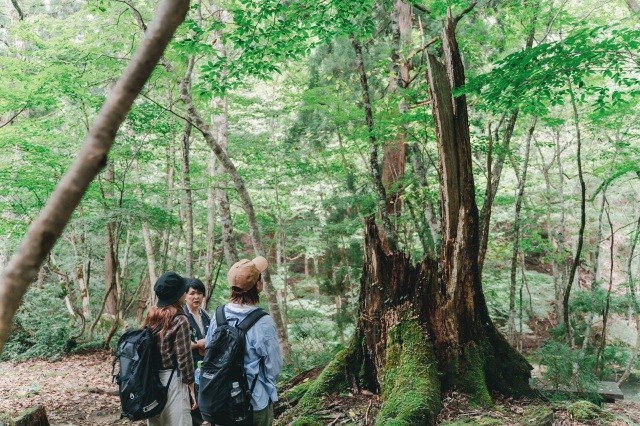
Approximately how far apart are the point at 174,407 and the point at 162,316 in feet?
2.40

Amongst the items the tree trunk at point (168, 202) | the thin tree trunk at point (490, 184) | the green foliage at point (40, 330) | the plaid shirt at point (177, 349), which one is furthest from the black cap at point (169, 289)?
the green foliage at point (40, 330)

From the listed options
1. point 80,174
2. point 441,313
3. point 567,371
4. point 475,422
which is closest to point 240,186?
point 441,313

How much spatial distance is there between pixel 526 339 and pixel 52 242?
59.9 feet

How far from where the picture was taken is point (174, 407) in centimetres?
378

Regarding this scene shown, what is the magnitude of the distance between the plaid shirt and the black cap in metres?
0.16

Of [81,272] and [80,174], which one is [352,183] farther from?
[80,174]

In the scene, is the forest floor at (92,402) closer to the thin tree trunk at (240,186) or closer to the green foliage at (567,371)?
the green foliage at (567,371)

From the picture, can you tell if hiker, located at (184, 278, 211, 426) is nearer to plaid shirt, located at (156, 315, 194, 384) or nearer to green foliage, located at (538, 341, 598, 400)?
plaid shirt, located at (156, 315, 194, 384)

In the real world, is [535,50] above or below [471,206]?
above

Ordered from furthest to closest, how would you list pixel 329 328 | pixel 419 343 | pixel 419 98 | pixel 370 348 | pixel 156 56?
pixel 329 328, pixel 419 98, pixel 370 348, pixel 419 343, pixel 156 56

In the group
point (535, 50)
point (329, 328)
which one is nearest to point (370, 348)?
point (535, 50)

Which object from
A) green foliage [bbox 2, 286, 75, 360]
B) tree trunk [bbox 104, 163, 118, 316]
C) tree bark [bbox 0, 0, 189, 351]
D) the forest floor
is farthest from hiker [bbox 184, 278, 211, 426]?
green foliage [bbox 2, 286, 75, 360]

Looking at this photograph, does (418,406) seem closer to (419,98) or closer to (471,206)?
(471,206)

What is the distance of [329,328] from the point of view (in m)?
14.6
